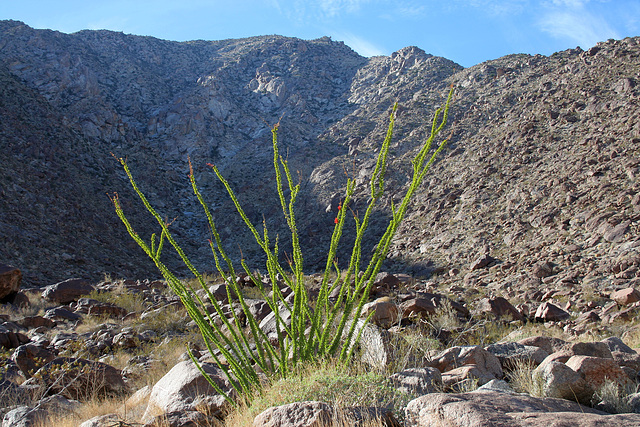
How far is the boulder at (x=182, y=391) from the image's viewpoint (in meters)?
4.01

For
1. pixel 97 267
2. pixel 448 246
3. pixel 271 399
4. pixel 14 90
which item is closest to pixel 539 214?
pixel 448 246

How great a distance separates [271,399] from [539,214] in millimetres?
14361

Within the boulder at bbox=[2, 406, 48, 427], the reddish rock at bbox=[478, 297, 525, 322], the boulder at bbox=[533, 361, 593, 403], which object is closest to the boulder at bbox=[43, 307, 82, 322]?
the boulder at bbox=[2, 406, 48, 427]

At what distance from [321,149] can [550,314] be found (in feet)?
81.8

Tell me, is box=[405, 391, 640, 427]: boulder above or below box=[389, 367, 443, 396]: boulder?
above

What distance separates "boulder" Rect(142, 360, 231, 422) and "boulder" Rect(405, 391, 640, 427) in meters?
2.01

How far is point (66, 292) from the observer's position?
1089cm

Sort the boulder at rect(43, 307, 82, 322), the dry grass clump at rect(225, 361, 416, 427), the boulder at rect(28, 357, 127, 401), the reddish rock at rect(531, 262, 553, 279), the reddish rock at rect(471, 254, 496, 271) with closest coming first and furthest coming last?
the dry grass clump at rect(225, 361, 416, 427) < the boulder at rect(28, 357, 127, 401) < the boulder at rect(43, 307, 82, 322) < the reddish rock at rect(531, 262, 553, 279) < the reddish rock at rect(471, 254, 496, 271)

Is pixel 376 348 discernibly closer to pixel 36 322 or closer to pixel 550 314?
pixel 550 314

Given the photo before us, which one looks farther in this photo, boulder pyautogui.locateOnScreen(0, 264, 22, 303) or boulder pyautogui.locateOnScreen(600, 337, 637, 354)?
boulder pyautogui.locateOnScreen(0, 264, 22, 303)

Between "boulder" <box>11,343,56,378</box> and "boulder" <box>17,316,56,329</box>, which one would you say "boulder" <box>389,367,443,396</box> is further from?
"boulder" <box>17,316,56,329</box>

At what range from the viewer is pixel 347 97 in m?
42.6

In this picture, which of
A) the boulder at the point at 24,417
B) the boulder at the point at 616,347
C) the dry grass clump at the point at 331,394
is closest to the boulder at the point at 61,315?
the boulder at the point at 24,417

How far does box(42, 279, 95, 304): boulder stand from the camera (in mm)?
10734
